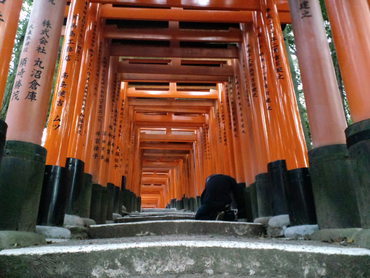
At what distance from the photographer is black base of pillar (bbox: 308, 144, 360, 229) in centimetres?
255

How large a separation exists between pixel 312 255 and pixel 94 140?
4.58 meters

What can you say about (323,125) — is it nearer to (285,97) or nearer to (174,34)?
(285,97)

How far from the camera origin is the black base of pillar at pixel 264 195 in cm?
467

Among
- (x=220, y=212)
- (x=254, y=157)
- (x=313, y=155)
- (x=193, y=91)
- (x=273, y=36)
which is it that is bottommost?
(x=220, y=212)

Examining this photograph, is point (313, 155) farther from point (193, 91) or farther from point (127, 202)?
point (127, 202)

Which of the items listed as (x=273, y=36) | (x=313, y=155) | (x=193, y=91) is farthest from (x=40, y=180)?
(x=193, y=91)

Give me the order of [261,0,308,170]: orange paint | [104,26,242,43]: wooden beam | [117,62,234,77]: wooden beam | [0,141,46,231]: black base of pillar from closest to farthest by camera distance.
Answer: [0,141,46,231]: black base of pillar, [261,0,308,170]: orange paint, [104,26,242,43]: wooden beam, [117,62,234,77]: wooden beam

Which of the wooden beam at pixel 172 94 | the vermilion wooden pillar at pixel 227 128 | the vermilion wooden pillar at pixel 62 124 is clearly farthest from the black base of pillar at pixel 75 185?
the wooden beam at pixel 172 94

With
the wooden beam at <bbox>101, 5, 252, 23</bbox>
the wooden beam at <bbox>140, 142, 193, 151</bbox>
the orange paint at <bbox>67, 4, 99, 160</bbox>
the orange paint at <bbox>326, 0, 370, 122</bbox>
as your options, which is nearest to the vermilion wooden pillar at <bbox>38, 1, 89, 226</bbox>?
the orange paint at <bbox>67, 4, 99, 160</bbox>

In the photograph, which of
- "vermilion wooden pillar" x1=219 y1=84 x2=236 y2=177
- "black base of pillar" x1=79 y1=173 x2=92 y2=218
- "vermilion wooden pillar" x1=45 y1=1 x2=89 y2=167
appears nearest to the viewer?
"vermilion wooden pillar" x1=45 y1=1 x2=89 y2=167

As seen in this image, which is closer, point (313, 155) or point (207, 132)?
point (313, 155)

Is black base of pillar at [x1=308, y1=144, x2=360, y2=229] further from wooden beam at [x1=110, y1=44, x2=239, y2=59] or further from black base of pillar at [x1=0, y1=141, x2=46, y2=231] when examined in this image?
wooden beam at [x1=110, y1=44, x2=239, y2=59]

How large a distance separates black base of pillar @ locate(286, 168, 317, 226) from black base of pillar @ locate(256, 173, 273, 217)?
1133 millimetres

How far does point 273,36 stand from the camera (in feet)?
14.9
